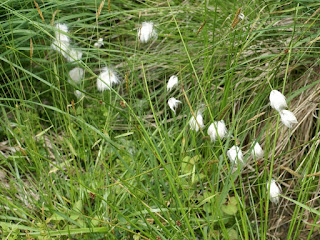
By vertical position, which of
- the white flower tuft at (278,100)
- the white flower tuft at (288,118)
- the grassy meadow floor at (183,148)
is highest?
the white flower tuft at (278,100)

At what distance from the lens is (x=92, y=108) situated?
2.31 metres

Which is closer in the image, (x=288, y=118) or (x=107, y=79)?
(x=288, y=118)

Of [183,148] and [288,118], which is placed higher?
[288,118]

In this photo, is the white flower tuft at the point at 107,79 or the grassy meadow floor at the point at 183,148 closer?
the grassy meadow floor at the point at 183,148

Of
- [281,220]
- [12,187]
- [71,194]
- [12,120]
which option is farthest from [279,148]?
[12,120]

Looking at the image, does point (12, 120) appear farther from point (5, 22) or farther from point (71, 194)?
point (71, 194)

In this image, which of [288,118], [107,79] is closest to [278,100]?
[288,118]

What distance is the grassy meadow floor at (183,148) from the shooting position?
1.53 m

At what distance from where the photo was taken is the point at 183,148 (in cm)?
184

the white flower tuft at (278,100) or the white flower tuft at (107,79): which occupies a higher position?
the white flower tuft at (278,100)

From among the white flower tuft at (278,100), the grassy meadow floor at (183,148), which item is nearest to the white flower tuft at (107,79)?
the grassy meadow floor at (183,148)

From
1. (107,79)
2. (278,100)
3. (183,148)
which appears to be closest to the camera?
(278,100)

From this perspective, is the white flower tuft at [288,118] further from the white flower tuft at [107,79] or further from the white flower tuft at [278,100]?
the white flower tuft at [107,79]

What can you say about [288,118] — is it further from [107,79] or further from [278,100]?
[107,79]
